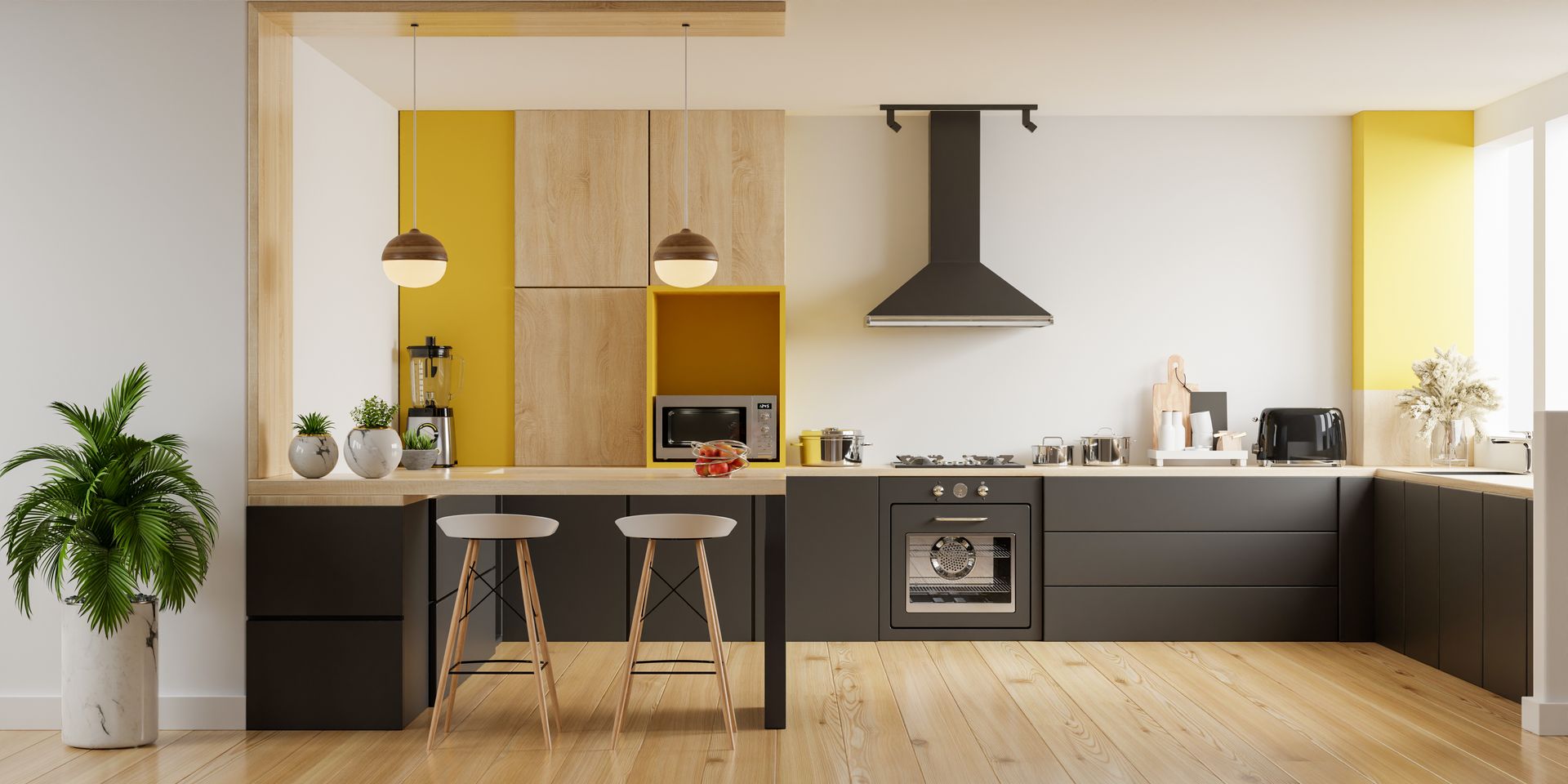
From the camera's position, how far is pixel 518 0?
3.66 meters

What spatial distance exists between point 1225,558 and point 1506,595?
3.86 feet

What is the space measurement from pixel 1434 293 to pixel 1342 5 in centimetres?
212

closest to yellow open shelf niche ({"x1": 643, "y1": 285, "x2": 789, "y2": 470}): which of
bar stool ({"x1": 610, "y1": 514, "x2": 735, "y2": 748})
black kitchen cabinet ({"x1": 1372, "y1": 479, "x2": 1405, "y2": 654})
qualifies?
bar stool ({"x1": 610, "y1": 514, "x2": 735, "y2": 748})

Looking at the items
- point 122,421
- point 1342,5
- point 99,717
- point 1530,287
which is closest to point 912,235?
point 1342,5

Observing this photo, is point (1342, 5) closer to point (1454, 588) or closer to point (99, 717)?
point (1454, 588)

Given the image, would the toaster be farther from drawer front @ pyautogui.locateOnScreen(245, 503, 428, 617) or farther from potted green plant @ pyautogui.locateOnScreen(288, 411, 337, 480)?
potted green plant @ pyautogui.locateOnScreen(288, 411, 337, 480)

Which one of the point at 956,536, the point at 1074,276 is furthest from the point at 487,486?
the point at 1074,276

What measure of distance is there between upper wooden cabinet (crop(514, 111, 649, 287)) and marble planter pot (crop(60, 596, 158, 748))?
2407 millimetres

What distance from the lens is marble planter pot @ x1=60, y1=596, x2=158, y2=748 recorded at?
3278 mm

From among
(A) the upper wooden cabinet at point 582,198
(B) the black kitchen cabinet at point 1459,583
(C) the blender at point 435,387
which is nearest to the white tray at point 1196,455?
(B) the black kitchen cabinet at point 1459,583

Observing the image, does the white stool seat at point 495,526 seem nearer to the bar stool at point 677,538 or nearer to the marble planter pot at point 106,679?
the bar stool at point 677,538

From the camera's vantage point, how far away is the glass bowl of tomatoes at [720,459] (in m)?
3.65

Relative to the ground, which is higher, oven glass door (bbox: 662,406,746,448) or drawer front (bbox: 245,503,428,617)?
oven glass door (bbox: 662,406,746,448)

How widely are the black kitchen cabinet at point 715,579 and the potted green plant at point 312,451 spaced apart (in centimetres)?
156
